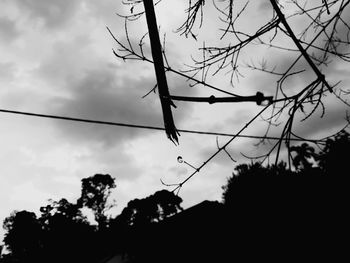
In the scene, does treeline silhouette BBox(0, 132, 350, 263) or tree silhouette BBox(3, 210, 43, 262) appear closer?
treeline silhouette BBox(0, 132, 350, 263)

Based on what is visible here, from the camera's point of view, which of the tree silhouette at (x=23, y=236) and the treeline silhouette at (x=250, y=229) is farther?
the tree silhouette at (x=23, y=236)

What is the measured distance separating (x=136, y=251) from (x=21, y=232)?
45.0 metres

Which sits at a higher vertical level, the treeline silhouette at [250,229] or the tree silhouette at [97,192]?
the tree silhouette at [97,192]

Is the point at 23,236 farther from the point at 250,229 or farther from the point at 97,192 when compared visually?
the point at 250,229

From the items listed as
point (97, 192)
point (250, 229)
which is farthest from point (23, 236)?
point (250, 229)

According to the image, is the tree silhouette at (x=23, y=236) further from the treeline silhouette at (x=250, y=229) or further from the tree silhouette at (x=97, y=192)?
the treeline silhouette at (x=250, y=229)

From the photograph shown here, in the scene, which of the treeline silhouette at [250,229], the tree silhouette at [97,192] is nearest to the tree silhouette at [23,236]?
the tree silhouette at [97,192]

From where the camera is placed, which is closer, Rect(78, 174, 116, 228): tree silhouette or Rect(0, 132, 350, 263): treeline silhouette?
Rect(0, 132, 350, 263): treeline silhouette

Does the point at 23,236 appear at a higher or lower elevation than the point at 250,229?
higher

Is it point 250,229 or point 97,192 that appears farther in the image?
point 97,192

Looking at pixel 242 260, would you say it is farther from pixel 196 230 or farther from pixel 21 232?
pixel 21 232

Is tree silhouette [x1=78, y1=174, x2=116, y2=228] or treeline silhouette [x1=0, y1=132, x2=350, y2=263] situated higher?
tree silhouette [x1=78, y1=174, x2=116, y2=228]

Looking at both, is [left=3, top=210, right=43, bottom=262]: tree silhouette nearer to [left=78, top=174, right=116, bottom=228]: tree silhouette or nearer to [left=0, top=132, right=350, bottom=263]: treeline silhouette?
[left=78, top=174, right=116, bottom=228]: tree silhouette

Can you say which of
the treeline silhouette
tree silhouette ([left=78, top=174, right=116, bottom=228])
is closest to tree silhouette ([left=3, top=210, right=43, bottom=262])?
tree silhouette ([left=78, top=174, right=116, bottom=228])
